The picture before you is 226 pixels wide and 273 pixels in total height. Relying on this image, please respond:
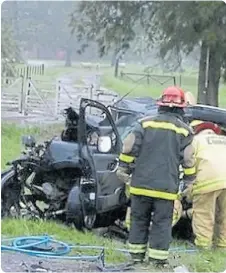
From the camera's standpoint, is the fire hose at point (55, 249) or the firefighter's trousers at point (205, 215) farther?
the firefighter's trousers at point (205, 215)

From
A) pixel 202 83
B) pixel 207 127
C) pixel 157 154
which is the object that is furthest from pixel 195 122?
pixel 202 83

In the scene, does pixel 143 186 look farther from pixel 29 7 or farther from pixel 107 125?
pixel 29 7

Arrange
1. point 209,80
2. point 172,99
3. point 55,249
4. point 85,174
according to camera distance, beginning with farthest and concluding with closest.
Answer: point 209,80, point 85,174, point 55,249, point 172,99

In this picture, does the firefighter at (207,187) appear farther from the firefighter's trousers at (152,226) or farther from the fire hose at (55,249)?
the firefighter's trousers at (152,226)

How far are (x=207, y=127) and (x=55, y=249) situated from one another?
190 centimetres

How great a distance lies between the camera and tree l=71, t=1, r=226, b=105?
18.5m

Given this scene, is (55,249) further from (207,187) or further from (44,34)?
(44,34)

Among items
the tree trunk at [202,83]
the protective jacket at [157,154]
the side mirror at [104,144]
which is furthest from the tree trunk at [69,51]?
the protective jacket at [157,154]

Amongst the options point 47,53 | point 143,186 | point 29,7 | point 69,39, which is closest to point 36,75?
point 69,39

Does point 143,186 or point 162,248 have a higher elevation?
point 143,186

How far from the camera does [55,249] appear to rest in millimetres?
6105

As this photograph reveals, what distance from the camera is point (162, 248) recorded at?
5773 millimetres

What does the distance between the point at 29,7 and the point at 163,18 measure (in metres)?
4.99

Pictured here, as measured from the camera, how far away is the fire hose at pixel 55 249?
580 cm
